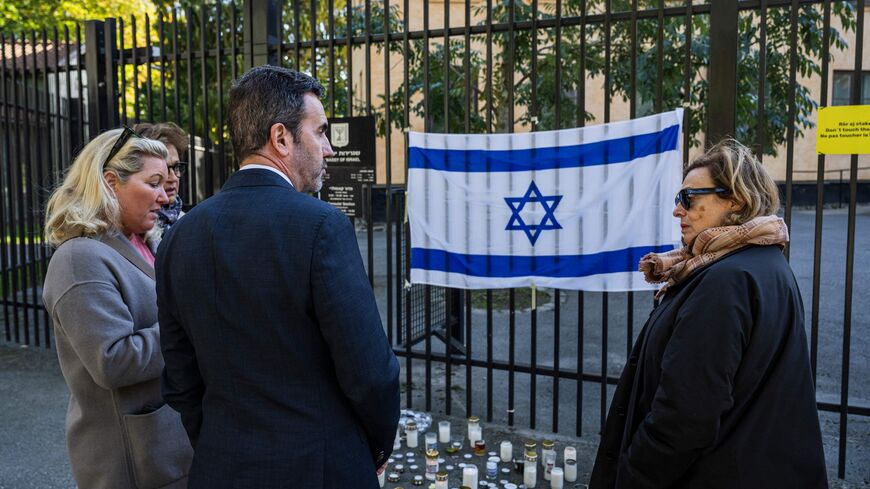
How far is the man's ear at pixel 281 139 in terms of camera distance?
179cm

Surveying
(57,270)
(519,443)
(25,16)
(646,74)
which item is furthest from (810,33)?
(25,16)

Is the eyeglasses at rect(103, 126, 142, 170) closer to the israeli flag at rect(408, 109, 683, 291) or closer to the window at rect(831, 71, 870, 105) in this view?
the israeli flag at rect(408, 109, 683, 291)

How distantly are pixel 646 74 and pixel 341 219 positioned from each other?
250 inches

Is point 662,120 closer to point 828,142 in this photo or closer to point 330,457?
point 828,142

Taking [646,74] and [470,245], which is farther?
[646,74]

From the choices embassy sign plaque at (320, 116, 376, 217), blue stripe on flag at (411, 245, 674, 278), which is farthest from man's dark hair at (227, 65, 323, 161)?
embassy sign plaque at (320, 116, 376, 217)

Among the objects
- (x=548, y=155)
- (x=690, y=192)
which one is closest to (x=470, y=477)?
(x=548, y=155)

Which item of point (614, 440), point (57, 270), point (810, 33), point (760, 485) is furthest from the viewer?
point (810, 33)

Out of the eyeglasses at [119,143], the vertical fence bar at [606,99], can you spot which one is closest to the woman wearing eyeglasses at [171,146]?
the eyeglasses at [119,143]

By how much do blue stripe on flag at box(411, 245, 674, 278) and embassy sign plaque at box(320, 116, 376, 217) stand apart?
559 millimetres

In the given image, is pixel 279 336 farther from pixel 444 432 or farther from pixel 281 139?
pixel 444 432

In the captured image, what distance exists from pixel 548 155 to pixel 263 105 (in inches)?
96.7

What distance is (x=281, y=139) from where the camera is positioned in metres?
1.80

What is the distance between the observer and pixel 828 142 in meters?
3.41
